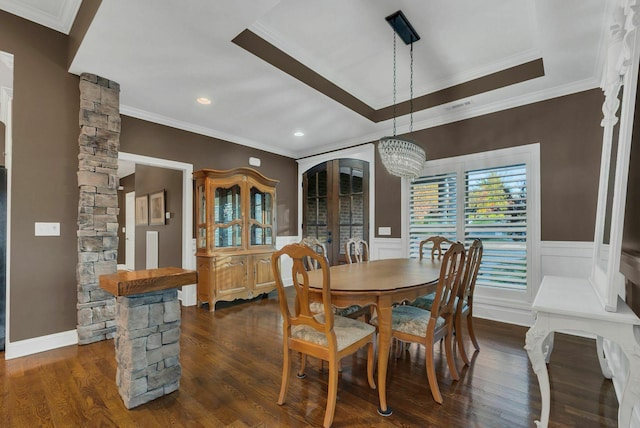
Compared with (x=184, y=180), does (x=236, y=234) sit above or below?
below

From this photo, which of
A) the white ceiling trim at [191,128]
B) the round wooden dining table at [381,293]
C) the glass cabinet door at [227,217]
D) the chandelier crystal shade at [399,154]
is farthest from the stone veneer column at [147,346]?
the white ceiling trim at [191,128]

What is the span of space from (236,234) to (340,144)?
7.93ft

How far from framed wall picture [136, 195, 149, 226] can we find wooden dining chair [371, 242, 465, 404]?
17.0 feet

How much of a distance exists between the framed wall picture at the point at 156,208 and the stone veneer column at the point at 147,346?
3537 mm

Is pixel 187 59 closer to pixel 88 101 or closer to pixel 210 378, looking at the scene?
pixel 88 101

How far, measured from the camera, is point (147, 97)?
3.38m

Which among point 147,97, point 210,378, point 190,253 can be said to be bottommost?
point 210,378

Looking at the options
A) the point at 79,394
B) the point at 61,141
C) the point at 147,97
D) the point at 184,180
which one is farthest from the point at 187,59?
the point at 79,394

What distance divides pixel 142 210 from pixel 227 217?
2661 mm

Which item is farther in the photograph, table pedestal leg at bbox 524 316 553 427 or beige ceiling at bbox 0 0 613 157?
beige ceiling at bbox 0 0 613 157

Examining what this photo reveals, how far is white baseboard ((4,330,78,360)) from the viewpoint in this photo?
2.50m

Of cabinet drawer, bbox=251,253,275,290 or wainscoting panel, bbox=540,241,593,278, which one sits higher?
wainscoting panel, bbox=540,241,593,278

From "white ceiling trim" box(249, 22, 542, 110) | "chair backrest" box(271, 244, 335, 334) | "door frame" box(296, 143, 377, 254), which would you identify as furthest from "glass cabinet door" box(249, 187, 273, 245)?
"chair backrest" box(271, 244, 335, 334)

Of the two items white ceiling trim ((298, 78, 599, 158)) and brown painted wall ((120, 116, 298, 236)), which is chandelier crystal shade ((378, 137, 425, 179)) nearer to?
white ceiling trim ((298, 78, 599, 158))
